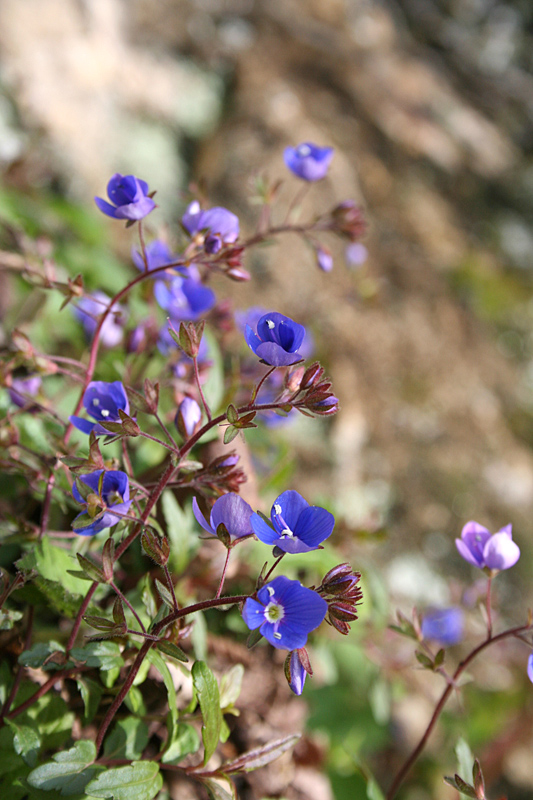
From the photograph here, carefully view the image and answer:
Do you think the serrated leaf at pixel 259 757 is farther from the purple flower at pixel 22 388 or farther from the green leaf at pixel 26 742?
the purple flower at pixel 22 388

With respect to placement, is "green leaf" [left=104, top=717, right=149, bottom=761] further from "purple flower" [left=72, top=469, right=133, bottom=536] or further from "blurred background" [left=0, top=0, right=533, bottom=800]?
"blurred background" [left=0, top=0, right=533, bottom=800]

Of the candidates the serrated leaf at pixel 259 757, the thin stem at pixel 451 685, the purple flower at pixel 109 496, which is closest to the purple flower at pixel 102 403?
the purple flower at pixel 109 496

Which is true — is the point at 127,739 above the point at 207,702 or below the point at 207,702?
below

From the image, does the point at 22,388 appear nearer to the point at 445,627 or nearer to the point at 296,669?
the point at 296,669

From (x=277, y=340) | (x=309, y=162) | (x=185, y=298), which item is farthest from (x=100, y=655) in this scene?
(x=309, y=162)

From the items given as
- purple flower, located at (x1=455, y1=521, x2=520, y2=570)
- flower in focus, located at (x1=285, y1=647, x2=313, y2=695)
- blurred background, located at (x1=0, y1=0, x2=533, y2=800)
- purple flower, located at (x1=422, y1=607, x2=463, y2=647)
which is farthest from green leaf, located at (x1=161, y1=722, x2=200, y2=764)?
purple flower, located at (x1=422, y1=607, x2=463, y2=647)

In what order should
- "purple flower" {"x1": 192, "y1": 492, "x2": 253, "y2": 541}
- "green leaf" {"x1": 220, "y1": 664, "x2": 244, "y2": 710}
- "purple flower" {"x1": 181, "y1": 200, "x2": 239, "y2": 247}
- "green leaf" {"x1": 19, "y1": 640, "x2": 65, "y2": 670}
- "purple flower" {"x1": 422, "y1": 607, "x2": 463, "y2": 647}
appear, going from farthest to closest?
1. "purple flower" {"x1": 422, "y1": 607, "x2": 463, "y2": 647}
2. "purple flower" {"x1": 181, "y1": 200, "x2": 239, "y2": 247}
3. "green leaf" {"x1": 220, "y1": 664, "x2": 244, "y2": 710}
4. "green leaf" {"x1": 19, "y1": 640, "x2": 65, "y2": 670}
5. "purple flower" {"x1": 192, "y1": 492, "x2": 253, "y2": 541}
